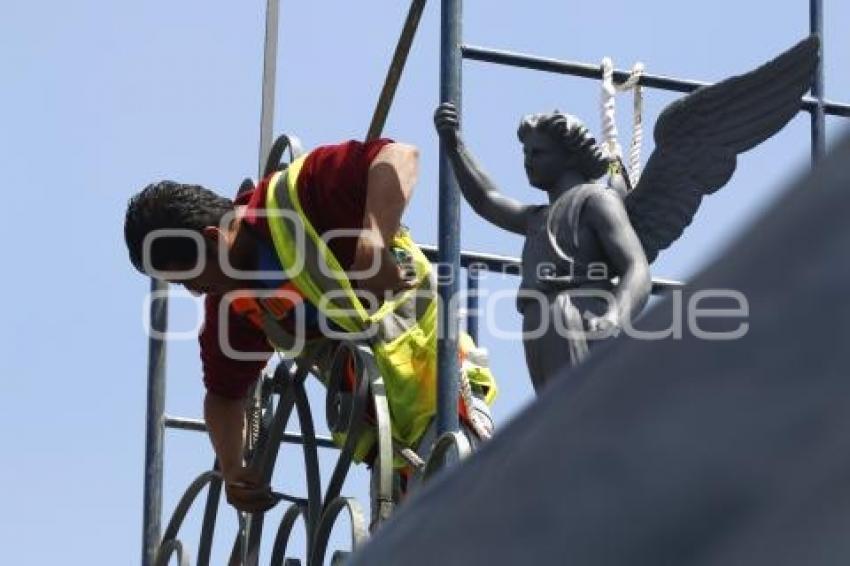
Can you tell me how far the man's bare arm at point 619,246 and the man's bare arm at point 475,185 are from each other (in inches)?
6.9

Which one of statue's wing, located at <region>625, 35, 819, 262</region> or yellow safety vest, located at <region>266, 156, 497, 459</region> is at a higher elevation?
statue's wing, located at <region>625, 35, 819, 262</region>

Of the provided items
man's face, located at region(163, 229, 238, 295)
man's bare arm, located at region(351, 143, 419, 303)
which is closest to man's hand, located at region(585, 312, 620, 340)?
man's bare arm, located at region(351, 143, 419, 303)

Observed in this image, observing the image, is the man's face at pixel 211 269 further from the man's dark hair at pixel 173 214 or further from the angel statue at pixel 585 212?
the angel statue at pixel 585 212

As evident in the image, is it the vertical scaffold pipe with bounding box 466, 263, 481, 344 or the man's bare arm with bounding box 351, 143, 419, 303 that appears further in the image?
the vertical scaffold pipe with bounding box 466, 263, 481, 344

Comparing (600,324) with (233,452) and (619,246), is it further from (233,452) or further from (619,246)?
(233,452)

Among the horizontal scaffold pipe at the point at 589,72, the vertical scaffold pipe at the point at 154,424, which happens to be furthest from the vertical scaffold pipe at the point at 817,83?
the vertical scaffold pipe at the point at 154,424

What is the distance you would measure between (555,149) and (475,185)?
9.1 inches

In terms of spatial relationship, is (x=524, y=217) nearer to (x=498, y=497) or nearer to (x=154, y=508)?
(x=154, y=508)

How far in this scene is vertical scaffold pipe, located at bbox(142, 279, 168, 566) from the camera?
6.12 m

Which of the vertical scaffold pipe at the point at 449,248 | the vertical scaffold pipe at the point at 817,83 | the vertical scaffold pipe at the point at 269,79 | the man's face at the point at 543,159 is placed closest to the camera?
the man's face at the point at 543,159

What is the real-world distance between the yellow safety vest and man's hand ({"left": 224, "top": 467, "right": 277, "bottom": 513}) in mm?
488

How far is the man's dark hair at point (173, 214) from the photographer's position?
5098 mm

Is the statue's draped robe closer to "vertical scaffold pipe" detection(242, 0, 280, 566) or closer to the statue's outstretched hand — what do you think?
the statue's outstretched hand

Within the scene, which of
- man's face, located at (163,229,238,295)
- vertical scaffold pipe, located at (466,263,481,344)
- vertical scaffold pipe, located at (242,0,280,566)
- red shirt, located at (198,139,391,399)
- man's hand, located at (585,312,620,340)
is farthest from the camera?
vertical scaffold pipe, located at (242,0,280,566)
